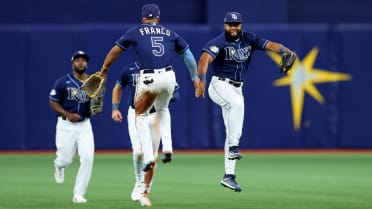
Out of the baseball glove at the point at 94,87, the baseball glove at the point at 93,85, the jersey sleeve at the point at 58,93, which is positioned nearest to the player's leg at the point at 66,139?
the jersey sleeve at the point at 58,93

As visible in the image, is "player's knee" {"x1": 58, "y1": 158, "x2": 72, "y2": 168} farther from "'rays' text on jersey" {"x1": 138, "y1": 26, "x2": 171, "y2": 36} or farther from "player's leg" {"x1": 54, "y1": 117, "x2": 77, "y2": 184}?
"'rays' text on jersey" {"x1": 138, "y1": 26, "x2": 171, "y2": 36}

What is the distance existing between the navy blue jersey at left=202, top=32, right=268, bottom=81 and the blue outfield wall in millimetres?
9593

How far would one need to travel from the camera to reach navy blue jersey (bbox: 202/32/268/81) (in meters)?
13.6

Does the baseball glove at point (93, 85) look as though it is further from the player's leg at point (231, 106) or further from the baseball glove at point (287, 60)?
the baseball glove at point (287, 60)

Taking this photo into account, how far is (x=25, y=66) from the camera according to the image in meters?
23.4

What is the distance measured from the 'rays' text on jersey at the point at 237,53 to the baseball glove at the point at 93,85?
1987mm

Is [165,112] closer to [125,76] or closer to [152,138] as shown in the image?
[152,138]

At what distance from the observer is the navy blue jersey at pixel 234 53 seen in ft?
44.6

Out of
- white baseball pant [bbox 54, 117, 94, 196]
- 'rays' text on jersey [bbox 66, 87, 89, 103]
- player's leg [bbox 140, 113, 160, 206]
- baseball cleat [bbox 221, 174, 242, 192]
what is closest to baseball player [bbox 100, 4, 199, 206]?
player's leg [bbox 140, 113, 160, 206]

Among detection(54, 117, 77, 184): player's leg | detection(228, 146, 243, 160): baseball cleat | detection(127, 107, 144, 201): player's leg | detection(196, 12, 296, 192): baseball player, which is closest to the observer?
detection(54, 117, 77, 184): player's leg

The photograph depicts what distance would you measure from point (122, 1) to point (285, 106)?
198 inches

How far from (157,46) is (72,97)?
5.35 ft

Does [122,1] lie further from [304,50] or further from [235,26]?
[235,26]

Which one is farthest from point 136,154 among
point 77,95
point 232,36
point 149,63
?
point 232,36
